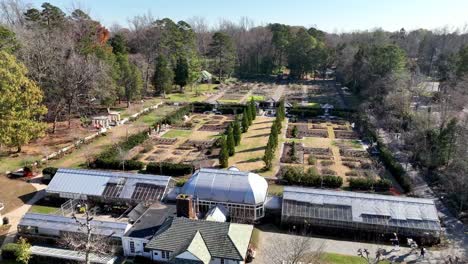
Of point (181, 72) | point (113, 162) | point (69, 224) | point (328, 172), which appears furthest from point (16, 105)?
point (181, 72)

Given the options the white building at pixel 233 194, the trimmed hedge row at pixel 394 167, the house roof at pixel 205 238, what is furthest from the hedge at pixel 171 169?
the trimmed hedge row at pixel 394 167

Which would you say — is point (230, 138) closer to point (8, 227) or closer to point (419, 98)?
point (8, 227)

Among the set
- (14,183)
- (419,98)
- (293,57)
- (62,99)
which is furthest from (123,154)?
(293,57)

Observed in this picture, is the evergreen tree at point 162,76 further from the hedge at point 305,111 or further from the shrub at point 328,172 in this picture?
the shrub at point 328,172

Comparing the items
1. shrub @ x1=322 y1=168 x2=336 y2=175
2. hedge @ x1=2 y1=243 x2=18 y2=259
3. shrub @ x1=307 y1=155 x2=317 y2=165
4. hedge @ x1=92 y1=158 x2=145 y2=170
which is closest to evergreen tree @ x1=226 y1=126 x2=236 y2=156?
Answer: shrub @ x1=307 y1=155 x2=317 y2=165

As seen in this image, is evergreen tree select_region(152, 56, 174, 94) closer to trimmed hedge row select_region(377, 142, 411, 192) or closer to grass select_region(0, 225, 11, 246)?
trimmed hedge row select_region(377, 142, 411, 192)
